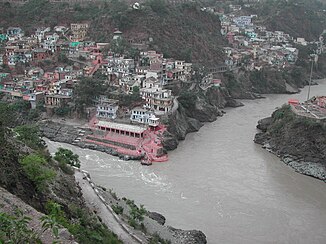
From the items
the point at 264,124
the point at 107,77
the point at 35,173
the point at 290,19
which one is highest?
the point at 290,19

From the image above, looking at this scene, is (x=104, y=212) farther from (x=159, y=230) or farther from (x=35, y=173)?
(x=35, y=173)

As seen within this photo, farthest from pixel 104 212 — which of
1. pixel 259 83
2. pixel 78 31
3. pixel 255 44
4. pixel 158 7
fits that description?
pixel 255 44

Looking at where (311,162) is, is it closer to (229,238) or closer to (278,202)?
(278,202)

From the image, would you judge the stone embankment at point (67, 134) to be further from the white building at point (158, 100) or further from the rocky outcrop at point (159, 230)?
the rocky outcrop at point (159, 230)

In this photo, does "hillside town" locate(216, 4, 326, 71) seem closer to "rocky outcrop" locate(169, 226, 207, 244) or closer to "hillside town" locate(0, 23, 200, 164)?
"hillside town" locate(0, 23, 200, 164)

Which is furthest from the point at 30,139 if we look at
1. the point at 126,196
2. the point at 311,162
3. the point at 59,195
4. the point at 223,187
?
the point at 311,162

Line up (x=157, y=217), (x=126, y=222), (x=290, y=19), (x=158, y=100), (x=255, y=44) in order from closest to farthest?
(x=126, y=222) < (x=157, y=217) < (x=158, y=100) < (x=255, y=44) < (x=290, y=19)
